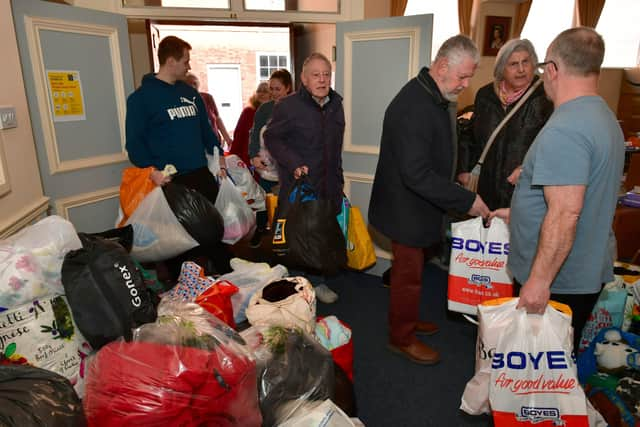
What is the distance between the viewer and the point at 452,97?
191 centimetres

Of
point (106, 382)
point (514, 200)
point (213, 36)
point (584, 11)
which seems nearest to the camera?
point (106, 382)

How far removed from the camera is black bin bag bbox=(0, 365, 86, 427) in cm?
88

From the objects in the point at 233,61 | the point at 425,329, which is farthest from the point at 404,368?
the point at 233,61

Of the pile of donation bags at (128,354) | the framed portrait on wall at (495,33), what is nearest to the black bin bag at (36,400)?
the pile of donation bags at (128,354)

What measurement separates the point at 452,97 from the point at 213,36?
28.9 feet

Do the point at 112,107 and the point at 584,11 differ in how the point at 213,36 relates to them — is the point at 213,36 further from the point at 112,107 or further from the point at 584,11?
the point at 112,107

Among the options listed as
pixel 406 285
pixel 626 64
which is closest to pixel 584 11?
pixel 626 64

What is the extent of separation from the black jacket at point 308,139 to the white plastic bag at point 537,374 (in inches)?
52.9

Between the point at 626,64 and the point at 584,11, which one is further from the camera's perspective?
the point at 626,64

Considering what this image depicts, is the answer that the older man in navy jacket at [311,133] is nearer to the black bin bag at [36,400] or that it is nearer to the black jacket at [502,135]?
the black jacket at [502,135]

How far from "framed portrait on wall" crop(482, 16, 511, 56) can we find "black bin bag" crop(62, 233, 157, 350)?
18.6 ft

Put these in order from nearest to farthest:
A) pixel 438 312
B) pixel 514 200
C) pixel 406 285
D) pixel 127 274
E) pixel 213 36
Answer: pixel 127 274 < pixel 514 200 < pixel 406 285 < pixel 438 312 < pixel 213 36

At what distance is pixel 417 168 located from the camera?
1.84 m

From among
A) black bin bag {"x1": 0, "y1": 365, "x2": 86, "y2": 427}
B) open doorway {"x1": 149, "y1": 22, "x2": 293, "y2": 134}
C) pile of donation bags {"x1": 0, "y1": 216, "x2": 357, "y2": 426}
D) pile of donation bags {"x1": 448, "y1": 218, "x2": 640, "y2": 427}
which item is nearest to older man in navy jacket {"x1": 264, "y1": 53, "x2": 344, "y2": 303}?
pile of donation bags {"x1": 448, "y1": 218, "x2": 640, "y2": 427}
